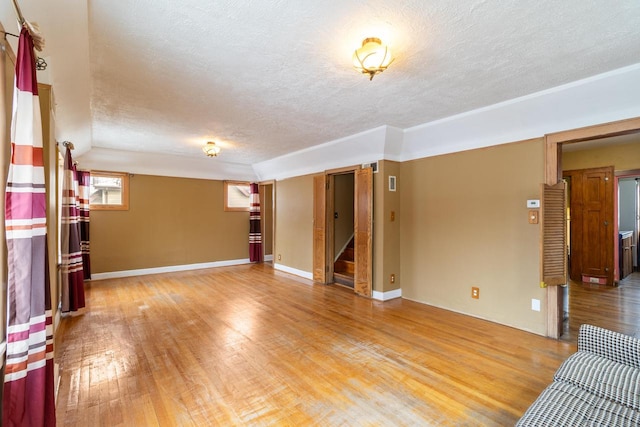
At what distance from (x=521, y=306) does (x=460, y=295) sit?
0.70 meters

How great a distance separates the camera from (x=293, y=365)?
2562 mm

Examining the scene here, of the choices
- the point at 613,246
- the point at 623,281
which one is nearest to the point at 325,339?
the point at 613,246

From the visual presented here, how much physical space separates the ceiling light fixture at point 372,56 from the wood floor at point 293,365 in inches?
93.0

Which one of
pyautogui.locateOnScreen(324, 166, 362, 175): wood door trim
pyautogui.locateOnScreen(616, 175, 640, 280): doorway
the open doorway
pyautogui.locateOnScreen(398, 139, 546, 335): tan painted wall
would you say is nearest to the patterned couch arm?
pyautogui.locateOnScreen(398, 139, 546, 335): tan painted wall

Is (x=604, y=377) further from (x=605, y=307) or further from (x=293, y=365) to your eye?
(x=605, y=307)

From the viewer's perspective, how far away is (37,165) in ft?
4.27

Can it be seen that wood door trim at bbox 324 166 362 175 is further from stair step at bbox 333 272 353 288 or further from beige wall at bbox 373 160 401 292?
stair step at bbox 333 272 353 288

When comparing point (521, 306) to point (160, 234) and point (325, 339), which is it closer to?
point (325, 339)

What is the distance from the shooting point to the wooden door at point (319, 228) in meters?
5.45

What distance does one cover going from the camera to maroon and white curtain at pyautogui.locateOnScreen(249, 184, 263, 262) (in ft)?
24.5

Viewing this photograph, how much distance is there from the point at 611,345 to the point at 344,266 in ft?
14.0

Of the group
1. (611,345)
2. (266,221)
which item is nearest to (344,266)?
(266,221)

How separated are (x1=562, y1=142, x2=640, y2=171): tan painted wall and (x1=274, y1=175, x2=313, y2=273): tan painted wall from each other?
16.3 ft

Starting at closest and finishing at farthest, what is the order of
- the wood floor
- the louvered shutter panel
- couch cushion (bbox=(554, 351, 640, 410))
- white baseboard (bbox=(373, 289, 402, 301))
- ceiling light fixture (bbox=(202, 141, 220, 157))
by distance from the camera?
1. couch cushion (bbox=(554, 351, 640, 410))
2. the wood floor
3. the louvered shutter panel
4. white baseboard (bbox=(373, 289, 402, 301))
5. ceiling light fixture (bbox=(202, 141, 220, 157))
